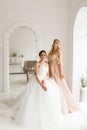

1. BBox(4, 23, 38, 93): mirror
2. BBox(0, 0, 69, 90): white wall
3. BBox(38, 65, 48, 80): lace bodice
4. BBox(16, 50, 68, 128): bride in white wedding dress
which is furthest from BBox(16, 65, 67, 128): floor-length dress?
BBox(0, 0, 69, 90): white wall

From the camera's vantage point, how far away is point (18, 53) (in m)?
6.84

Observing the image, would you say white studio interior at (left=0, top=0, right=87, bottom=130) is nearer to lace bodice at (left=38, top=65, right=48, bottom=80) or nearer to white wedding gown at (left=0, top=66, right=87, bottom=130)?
lace bodice at (left=38, top=65, right=48, bottom=80)

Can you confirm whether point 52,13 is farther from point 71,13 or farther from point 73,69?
point 73,69

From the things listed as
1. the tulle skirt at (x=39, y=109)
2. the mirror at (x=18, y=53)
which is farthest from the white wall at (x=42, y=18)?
the tulle skirt at (x=39, y=109)

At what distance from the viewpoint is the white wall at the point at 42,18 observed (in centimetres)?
663

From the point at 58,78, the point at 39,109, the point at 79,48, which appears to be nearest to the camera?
the point at 39,109

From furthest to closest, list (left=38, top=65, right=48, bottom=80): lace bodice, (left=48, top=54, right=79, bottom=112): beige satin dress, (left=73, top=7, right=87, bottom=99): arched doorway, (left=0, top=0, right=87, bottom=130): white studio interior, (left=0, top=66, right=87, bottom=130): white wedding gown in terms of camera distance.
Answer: (left=0, top=0, right=87, bottom=130): white studio interior, (left=73, top=7, right=87, bottom=99): arched doorway, (left=48, top=54, right=79, bottom=112): beige satin dress, (left=38, top=65, right=48, bottom=80): lace bodice, (left=0, top=66, right=87, bottom=130): white wedding gown

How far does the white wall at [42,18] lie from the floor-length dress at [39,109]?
269cm

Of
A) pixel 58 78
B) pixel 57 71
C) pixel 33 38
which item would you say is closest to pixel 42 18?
pixel 33 38

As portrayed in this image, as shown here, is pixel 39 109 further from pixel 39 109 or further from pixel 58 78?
pixel 58 78

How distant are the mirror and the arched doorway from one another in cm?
127

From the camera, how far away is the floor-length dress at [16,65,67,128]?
4.03 metres

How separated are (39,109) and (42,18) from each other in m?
3.54

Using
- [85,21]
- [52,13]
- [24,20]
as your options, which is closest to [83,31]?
[85,21]
